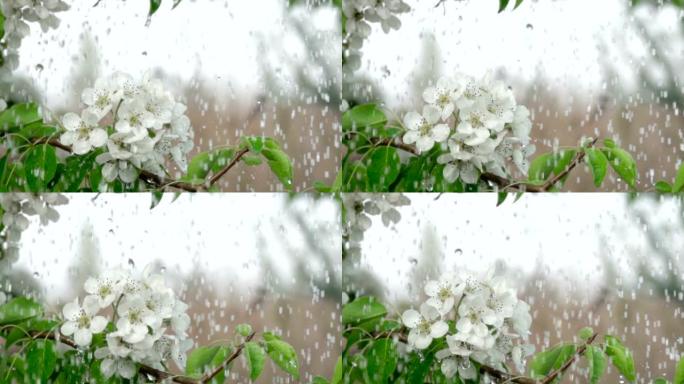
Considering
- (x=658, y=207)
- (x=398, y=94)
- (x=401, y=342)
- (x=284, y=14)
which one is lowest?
(x=401, y=342)

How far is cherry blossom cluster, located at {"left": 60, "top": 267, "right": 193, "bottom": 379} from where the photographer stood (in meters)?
1.66

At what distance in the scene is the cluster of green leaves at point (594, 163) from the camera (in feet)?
5.57

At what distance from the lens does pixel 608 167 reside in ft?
5.60

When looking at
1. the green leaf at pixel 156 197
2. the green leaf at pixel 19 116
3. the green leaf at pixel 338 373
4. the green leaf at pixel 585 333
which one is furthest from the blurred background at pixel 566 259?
the green leaf at pixel 19 116

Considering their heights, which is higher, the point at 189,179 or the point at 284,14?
the point at 284,14

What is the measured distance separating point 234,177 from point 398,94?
13.1 inches

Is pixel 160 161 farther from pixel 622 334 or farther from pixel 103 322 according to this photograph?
pixel 622 334

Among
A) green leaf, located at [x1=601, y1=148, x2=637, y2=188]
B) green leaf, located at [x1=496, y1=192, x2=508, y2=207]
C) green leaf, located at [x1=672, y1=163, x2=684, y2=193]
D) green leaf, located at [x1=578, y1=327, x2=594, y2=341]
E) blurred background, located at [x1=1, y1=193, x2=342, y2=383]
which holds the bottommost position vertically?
green leaf, located at [x1=578, y1=327, x2=594, y2=341]

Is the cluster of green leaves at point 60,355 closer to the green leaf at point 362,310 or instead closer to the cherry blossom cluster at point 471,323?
the green leaf at point 362,310

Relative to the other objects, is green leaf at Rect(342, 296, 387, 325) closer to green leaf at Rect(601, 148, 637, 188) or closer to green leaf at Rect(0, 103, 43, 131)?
green leaf at Rect(601, 148, 637, 188)

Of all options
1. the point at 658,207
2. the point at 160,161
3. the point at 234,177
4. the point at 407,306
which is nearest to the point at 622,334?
the point at 658,207

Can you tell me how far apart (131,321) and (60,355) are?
17cm

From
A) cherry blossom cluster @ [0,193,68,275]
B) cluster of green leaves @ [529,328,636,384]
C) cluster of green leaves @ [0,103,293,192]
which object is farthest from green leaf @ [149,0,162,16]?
cluster of green leaves @ [529,328,636,384]

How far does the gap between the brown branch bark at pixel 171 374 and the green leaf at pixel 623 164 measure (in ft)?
2.33
